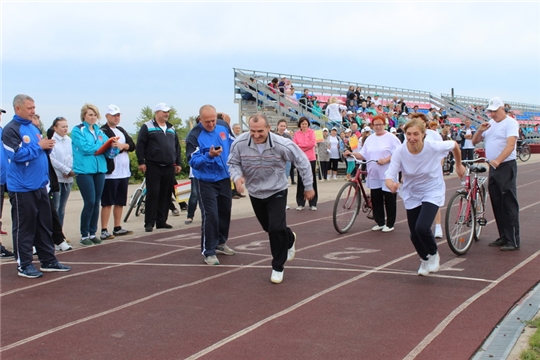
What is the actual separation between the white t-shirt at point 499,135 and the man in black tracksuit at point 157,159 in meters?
4.88

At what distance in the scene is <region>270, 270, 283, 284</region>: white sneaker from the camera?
6930mm

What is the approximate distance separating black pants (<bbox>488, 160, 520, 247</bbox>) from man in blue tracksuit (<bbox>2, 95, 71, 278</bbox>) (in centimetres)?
573

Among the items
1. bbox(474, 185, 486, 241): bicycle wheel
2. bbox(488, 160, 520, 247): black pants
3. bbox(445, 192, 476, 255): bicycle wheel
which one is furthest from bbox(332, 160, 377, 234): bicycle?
bbox(488, 160, 520, 247): black pants

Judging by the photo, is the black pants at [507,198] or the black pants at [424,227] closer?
the black pants at [424,227]

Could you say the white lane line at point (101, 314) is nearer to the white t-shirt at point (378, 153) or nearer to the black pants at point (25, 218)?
the black pants at point (25, 218)

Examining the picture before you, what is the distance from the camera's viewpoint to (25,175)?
23.8ft

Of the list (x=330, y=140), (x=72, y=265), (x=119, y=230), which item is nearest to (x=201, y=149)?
(x=72, y=265)

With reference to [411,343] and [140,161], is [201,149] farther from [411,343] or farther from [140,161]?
[411,343]

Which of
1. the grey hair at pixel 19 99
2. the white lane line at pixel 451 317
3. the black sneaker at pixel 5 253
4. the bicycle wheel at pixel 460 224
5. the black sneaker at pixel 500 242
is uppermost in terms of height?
the grey hair at pixel 19 99

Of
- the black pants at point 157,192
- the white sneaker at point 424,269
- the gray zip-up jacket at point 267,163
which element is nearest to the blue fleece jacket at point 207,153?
the gray zip-up jacket at point 267,163

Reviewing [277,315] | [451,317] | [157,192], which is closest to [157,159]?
[157,192]

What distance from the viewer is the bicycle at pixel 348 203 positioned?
10.2 metres

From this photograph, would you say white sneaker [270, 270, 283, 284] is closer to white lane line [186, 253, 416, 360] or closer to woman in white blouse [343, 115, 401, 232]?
white lane line [186, 253, 416, 360]

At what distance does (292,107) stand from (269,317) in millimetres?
22551
